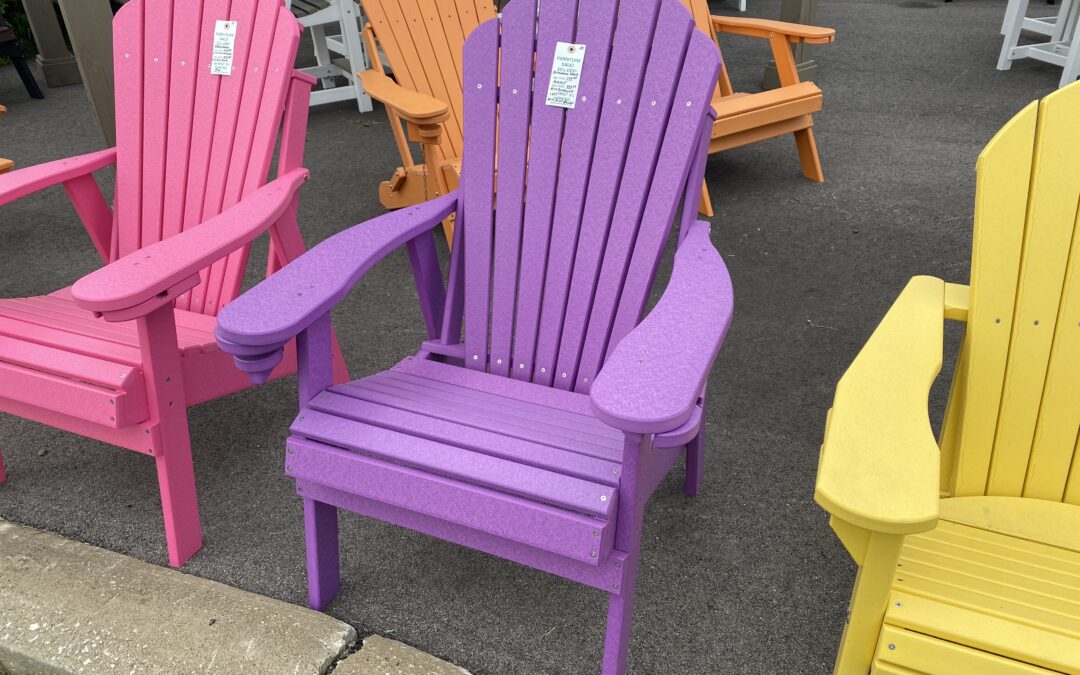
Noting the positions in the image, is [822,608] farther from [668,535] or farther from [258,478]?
[258,478]

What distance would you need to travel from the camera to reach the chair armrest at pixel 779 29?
3494mm

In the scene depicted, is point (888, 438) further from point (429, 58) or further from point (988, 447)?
point (429, 58)

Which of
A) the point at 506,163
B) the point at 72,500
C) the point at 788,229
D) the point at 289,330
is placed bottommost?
the point at 72,500

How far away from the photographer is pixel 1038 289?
1391 mm

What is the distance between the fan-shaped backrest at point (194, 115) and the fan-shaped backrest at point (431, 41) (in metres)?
1.03

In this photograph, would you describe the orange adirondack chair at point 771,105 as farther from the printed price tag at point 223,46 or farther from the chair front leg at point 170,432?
the chair front leg at point 170,432

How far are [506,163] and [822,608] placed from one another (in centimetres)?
114

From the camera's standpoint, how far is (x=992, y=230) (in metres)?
1.38

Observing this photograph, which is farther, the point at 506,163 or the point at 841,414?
the point at 506,163

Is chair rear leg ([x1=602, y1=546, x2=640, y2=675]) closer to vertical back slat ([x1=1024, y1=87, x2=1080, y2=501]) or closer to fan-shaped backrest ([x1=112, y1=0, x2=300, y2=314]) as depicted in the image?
vertical back slat ([x1=1024, y1=87, x2=1080, y2=501])

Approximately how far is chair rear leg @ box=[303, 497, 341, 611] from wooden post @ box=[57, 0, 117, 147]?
127 inches

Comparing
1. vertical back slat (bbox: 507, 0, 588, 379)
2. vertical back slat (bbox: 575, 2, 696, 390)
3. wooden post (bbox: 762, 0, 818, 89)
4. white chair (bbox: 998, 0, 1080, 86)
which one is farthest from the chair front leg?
white chair (bbox: 998, 0, 1080, 86)

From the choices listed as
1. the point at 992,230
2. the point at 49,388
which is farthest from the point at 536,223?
the point at 49,388

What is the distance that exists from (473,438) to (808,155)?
2.85 meters
